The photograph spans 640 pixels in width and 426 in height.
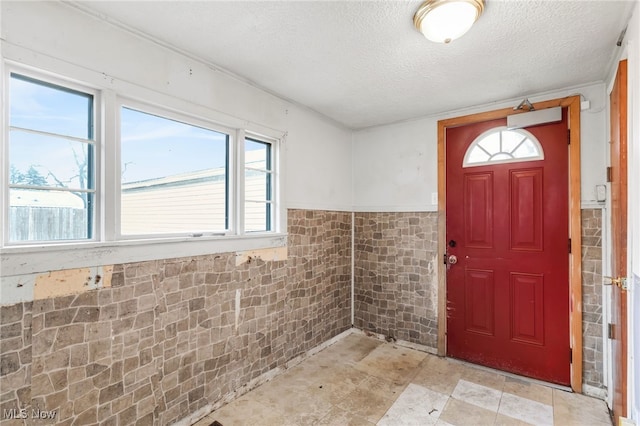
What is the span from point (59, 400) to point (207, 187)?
56.7 inches

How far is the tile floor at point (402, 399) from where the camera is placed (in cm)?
212

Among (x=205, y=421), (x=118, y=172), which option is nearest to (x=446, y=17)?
(x=118, y=172)

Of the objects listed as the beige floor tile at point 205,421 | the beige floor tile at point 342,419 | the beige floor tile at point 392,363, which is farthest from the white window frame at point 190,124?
the beige floor tile at point 392,363

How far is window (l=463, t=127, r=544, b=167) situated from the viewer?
2.68 meters

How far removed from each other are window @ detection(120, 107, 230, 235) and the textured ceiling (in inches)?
21.1

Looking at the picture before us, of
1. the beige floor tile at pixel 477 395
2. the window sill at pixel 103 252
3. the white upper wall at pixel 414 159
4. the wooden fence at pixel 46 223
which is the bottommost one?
the beige floor tile at pixel 477 395

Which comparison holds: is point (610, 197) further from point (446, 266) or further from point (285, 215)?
point (285, 215)

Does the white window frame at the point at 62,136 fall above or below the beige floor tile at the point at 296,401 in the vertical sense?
above

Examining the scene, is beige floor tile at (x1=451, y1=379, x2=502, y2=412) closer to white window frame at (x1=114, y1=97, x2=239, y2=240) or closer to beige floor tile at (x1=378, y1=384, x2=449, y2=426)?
beige floor tile at (x1=378, y1=384, x2=449, y2=426)

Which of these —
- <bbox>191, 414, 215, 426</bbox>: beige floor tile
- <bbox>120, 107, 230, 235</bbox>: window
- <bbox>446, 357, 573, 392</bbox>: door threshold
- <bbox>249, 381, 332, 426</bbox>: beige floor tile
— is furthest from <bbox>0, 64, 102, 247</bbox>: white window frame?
<bbox>446, 357, 573, 392</bbox>: door threshold

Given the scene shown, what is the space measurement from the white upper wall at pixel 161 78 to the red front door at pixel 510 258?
1409 millimetres

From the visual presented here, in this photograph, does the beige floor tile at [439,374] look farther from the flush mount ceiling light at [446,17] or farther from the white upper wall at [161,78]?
the flush mount ceiling light at [446,17]

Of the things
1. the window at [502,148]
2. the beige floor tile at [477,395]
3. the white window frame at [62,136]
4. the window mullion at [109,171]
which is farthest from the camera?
the window at [502,148]

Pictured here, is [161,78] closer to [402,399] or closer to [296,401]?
[296,401]
